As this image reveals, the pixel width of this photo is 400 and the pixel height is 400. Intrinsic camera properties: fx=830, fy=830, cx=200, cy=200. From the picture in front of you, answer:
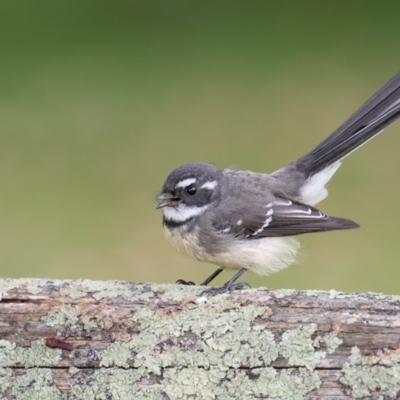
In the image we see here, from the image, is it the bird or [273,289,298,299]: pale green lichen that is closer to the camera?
[273,289,298,299]: pale green lichen

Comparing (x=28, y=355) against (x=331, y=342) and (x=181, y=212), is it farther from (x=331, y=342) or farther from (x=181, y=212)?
(x=181, y=212)

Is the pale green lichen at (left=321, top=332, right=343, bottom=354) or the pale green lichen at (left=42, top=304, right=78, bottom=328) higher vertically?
the pale green lichen at (left=42, top=304, right=78, bottom=328)

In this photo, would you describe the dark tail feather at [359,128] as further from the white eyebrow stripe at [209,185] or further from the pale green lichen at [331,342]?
the pale green lichen at [331,342]

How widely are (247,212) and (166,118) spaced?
7.31 ft

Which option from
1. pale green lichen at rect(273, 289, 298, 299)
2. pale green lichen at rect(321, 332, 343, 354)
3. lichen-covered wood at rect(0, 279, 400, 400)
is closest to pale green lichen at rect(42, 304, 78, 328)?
lichen-covered wood at rect(0, 279, 400, 400)

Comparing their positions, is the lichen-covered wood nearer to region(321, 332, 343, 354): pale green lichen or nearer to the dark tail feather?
region(321, 332, 343, 354): pale green lichen

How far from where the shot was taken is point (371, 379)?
6.77 feet

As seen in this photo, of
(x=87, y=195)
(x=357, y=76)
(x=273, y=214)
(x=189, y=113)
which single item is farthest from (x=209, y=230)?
(x=357, y=76)

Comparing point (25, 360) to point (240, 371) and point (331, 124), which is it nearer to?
point (240, 371)

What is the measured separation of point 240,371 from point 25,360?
554 mm

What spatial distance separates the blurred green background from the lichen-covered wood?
241 cm

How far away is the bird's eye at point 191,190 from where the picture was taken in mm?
3323

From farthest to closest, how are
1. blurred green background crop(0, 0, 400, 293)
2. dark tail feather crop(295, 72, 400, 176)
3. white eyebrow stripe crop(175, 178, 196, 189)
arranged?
1. blurred green background crop(0, 0, 400, 293)
2. white eyebrow stripe crop(175, 178, 196, 189)
3. dark tail feather crop(295, 72, 400, 176)

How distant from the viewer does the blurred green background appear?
4875 millimetres
